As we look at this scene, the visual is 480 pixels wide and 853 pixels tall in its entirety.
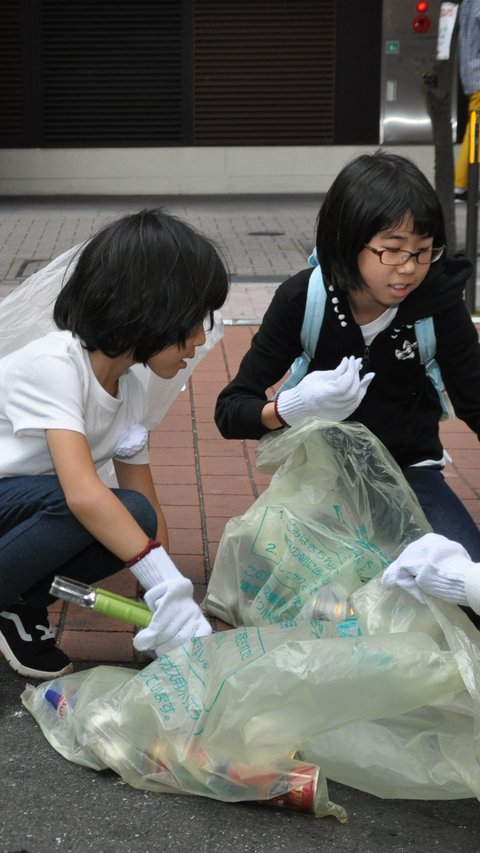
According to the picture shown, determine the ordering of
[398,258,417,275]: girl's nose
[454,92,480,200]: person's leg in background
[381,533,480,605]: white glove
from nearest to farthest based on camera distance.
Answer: [381,533,480,605]: white glove → [398,258,417,275]: girl's nose → [454,92,480,200]: person's leg in background

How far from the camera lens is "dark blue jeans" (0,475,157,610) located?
244 centimetres

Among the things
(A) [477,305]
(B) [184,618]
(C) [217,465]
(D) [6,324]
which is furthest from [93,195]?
(B) [184,618]

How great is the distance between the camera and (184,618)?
229cm

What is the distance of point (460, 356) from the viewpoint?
111 inches

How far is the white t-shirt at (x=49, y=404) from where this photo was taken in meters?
2.40

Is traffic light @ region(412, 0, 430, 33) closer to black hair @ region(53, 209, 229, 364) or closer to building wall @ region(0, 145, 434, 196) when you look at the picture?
building wall @ region(0, 145, 434, 196)

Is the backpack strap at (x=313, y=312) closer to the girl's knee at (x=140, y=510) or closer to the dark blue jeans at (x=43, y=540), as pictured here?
the girl's knee at (x=140, y=510)

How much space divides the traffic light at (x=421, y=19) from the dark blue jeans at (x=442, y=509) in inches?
339

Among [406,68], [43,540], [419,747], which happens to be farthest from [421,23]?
[419,747]

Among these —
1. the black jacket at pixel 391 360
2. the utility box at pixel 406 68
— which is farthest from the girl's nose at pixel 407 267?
the utility box at pixel 406 68

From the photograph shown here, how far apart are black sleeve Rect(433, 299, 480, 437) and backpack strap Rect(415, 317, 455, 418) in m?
0.02

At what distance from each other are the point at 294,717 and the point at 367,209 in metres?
1.13

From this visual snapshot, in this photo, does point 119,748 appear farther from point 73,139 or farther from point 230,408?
point 73,139

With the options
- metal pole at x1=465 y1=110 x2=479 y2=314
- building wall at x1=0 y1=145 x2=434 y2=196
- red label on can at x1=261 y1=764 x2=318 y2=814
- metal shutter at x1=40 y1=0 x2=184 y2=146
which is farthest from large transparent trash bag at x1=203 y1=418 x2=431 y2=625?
metal shutter at x1=40 y1=0 x2=184 y2=146
